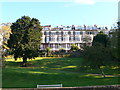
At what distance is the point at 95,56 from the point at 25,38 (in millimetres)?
23485

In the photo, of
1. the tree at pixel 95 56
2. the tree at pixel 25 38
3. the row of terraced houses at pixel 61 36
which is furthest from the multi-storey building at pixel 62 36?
the tree at pixel 95 56

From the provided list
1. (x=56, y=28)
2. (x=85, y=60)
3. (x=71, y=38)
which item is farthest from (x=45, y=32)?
(x=85, y=60)

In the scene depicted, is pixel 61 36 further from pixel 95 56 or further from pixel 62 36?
pixel 95 56

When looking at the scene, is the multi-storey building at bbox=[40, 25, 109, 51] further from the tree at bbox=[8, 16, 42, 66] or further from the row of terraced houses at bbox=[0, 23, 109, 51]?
the tree at bbox=[8, 16, 42, 66]

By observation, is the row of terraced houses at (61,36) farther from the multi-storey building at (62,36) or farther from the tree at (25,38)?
the tree at (25,38)

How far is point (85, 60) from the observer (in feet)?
83.3

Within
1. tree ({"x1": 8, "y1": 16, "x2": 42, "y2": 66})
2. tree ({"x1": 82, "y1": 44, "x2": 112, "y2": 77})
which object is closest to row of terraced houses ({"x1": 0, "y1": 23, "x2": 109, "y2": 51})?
tree ({"x1": 8, "y1": 16, "x2": 42, "y2": 66})

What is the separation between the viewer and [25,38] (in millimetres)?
44219

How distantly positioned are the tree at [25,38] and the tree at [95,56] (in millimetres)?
20160

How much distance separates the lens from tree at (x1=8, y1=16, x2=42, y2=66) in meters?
42.9

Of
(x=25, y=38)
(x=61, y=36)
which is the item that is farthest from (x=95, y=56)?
(x=61, y=36)

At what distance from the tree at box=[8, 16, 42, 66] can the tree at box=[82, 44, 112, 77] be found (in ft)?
66.1

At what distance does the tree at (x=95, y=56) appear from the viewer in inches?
980

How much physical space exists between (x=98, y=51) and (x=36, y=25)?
24986mm
